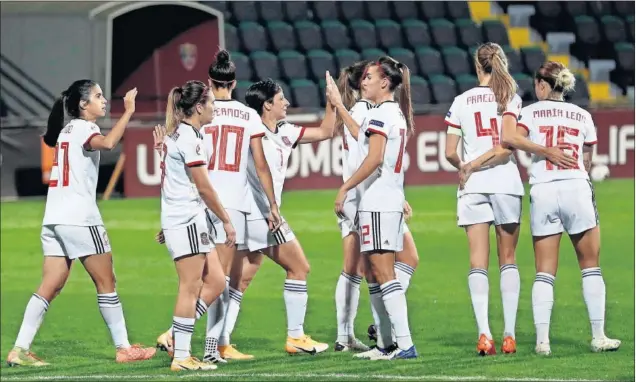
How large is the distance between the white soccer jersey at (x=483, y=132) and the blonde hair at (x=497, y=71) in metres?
0.05

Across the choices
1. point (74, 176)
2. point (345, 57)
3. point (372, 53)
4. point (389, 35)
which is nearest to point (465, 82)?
point (389, 35)

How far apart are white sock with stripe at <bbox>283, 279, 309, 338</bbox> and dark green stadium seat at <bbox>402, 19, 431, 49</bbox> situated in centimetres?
1632

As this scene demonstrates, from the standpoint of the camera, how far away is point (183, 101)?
794cm

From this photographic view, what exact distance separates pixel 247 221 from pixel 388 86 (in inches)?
46.3

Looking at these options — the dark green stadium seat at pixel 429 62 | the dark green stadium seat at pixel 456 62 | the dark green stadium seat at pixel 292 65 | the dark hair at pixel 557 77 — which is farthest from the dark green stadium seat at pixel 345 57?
the dark hair at pixel 557 77

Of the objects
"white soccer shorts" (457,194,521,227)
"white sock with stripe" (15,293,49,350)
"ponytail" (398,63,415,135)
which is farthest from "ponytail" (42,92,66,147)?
"white soccer shorts" (457,194,521,227)

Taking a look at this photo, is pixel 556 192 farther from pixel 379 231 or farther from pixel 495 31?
pixel 495 31

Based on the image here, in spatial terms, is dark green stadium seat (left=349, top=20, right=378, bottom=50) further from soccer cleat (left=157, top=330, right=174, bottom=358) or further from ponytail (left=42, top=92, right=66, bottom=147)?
ponytail (left=42, top=92, right=66, bottom=147)

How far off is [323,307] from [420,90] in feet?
40.8

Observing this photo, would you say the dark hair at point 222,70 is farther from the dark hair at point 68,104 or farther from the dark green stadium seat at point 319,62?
the dark green stadium seat at point 319,62

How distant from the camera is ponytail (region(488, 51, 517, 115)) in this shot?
330 inches

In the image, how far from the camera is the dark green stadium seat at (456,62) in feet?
80.3

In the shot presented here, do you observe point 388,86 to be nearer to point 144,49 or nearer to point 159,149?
point 159,149

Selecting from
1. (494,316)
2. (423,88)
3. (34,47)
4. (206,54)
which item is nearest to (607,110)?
(423,88)
